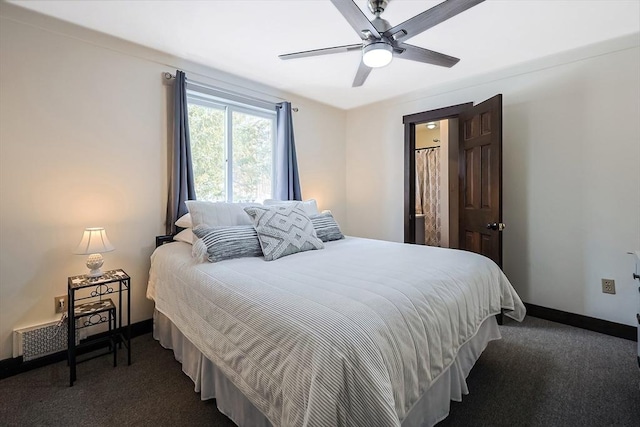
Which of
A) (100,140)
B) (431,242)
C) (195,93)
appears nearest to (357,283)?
(100,140)

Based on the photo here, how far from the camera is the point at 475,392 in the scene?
174 cm

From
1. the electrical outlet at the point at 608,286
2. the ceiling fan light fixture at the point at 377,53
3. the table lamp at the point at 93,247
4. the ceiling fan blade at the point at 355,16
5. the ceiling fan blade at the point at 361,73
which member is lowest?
the electrical outlet at the point at 608,286

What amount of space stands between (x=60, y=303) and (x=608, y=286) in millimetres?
4431

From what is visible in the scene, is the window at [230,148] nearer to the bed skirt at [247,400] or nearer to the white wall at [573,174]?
the bed skirt at [247,400]

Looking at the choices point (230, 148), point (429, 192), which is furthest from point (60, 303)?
point (429, 192)

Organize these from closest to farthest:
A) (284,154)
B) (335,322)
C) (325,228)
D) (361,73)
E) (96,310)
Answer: (335,322), (96,310), (361,73), (325,228), (284,154)

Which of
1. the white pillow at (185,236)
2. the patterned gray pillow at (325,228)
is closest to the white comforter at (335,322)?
the white pillow at (185,236)

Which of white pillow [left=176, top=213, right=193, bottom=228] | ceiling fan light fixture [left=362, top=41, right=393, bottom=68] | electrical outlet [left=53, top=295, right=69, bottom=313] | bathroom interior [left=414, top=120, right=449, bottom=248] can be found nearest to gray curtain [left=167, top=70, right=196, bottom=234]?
white pillow [left=176, top=213, right=193, bottom=228]

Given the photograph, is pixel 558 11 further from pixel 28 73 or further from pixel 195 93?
pixel 28 73

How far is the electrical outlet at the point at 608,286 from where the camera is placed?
2504 millimetres

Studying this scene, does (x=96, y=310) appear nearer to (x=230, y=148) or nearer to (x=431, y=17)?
(x=230, y=148)

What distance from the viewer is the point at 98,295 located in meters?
2.28

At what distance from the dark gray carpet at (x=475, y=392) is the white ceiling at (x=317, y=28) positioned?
2467 millimetres

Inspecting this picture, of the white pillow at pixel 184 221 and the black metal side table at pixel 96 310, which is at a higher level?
the white pillow at pixel 184 221
